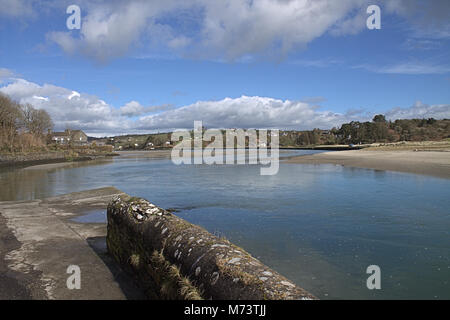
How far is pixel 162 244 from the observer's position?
14.8ft

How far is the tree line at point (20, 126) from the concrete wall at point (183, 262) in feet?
222

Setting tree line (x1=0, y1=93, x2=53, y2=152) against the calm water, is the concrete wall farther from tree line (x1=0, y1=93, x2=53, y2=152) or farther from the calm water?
tree line (x1=0, y1=93, x2=53, y2=152)

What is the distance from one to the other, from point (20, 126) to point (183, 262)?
280ft

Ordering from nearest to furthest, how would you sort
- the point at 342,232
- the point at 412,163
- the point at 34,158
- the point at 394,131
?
the point at 342,232, the point at 412,163, the point at 34,158, the point at 394,131

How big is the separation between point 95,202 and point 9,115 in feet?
220

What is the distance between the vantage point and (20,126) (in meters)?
73.1

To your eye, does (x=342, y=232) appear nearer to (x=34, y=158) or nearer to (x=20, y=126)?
(x=34, y=158)

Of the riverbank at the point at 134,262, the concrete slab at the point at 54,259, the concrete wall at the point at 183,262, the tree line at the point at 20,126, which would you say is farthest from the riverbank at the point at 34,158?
the concrete wall at the point at 183,262

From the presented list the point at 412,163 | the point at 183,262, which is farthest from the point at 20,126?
the point at 183,262

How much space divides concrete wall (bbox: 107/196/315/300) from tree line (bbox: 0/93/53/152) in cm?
6762

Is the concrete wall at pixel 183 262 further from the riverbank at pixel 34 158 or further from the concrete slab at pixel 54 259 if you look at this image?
the riverbank at pixel 34 158

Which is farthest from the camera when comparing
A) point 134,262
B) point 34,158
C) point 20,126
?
point 20,126

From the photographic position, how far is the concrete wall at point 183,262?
3209 mm

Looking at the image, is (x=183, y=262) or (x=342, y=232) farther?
(x=342, y=232)
